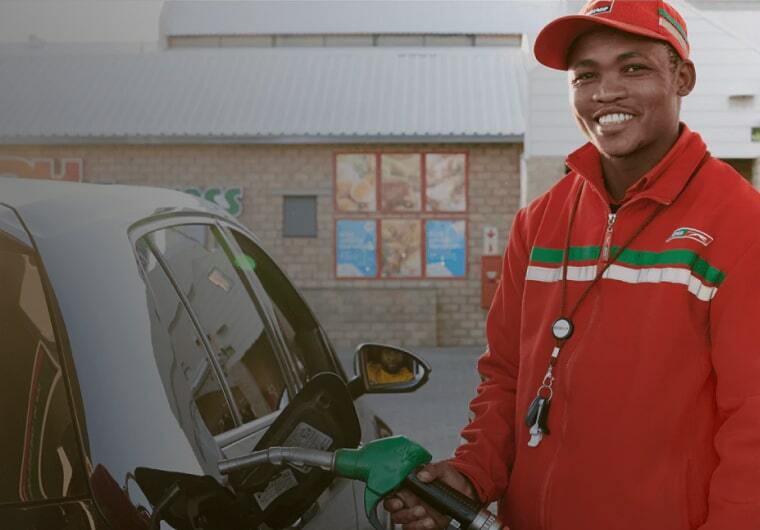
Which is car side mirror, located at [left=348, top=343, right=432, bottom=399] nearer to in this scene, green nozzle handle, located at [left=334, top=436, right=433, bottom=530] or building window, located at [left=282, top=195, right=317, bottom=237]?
green nozzle handle, located at [left=334, top=436, right=433, bottom=530]

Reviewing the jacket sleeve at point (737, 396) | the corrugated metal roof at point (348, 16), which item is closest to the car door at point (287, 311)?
the jacket sleeve at point (737, 396)

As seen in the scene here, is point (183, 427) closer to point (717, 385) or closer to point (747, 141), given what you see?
point (717, 385)

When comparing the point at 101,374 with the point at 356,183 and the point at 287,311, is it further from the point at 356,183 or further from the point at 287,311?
the point at 356,183

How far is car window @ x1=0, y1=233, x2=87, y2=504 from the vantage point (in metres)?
1.64

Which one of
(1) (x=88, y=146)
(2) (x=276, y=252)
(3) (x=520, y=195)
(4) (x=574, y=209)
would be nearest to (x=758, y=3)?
(3) (x=520, y=195)

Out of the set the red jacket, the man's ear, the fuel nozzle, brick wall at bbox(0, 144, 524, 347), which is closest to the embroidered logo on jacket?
the red jacket

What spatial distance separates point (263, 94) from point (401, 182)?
3.29 meters

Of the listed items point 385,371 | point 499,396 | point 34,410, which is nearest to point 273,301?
point 385,371

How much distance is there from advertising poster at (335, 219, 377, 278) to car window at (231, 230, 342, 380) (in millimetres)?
15140

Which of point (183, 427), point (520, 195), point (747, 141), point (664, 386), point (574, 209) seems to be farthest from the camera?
point (520, 195)

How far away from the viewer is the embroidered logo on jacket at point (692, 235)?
190 centimetres

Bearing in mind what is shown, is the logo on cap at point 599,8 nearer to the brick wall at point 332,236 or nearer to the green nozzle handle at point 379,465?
the green nozzle handle at point 379,465

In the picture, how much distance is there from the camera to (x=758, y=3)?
1698 cm

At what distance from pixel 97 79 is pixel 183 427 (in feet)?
65.1
